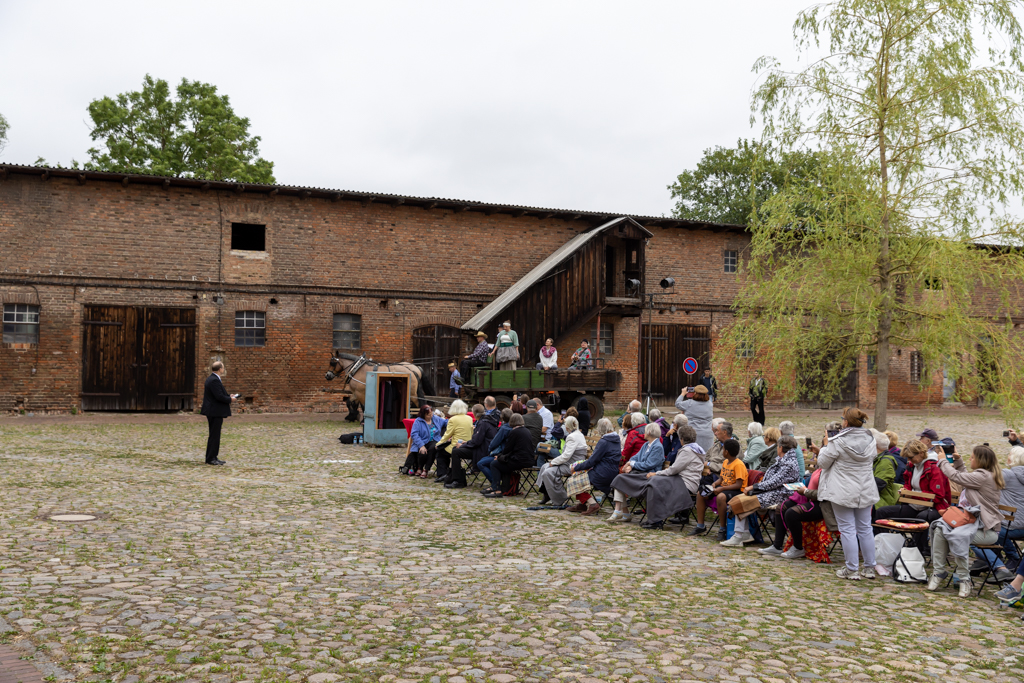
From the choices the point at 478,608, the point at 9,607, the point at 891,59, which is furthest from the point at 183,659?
the point at 891,59

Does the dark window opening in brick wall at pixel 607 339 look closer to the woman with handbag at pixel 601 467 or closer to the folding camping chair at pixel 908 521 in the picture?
the woman with handbag at pixel 601 467

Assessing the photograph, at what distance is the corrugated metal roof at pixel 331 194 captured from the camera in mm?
21594

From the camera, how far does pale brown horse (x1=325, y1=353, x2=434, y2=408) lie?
19125 mm

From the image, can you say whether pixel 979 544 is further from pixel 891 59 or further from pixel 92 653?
pixel 891 59

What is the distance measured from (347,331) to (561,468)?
1538cm

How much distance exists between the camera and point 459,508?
1019 cm

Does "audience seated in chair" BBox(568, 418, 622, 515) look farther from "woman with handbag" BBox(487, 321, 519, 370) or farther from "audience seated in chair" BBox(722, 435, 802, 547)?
"woman with handbag" BBox(487, 321, 519, 370)

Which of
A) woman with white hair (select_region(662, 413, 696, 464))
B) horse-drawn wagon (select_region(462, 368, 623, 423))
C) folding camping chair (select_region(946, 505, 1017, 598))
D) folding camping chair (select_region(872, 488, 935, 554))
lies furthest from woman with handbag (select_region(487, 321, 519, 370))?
folding camping chair (select_region(946, 505, 1017, 598))

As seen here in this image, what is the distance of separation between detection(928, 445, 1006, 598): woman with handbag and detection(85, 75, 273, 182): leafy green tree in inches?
1327

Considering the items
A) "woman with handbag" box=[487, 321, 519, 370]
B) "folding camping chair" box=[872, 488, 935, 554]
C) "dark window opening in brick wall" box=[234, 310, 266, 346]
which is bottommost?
"folding camping chair" box=[872, 488, 935, 554]

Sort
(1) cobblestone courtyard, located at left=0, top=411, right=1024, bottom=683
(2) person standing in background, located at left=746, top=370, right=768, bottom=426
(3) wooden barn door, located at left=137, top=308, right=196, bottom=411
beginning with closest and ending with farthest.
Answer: (1) cobblestone courtyard, located at left=0, top=411, right=1024, bottom=683
(2) person standing in background, located at left=746, top=370, right=768, bottom=426
(3) wooden barn door, located at left=137, top=308, right=196, bottom=411

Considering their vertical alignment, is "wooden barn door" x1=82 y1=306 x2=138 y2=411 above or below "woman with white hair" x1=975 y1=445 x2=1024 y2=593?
above

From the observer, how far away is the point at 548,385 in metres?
20.2

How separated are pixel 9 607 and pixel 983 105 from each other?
16.2 metres
